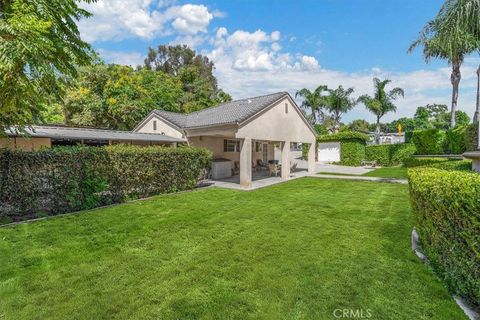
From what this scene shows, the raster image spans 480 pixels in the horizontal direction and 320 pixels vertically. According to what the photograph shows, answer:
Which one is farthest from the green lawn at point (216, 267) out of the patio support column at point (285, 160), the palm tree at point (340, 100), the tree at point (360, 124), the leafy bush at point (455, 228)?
the tree at point (360, 124)

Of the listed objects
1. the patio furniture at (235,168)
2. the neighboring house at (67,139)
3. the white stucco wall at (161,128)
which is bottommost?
the patio furniture at (235,168)

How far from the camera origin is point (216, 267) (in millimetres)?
5047

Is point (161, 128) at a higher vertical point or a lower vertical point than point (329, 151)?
higher

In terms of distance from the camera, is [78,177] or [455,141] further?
[455,141]

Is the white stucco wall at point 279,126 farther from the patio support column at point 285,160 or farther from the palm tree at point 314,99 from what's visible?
the palm tree at point 314,99

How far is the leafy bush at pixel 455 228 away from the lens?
11.1 ft

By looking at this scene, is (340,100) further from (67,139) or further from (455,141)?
(67,139)

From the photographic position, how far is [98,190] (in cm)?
996

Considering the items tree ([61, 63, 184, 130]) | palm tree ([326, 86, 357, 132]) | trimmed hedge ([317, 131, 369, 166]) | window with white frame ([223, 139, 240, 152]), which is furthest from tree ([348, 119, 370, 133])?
tree ([61, 63, 184, 130])

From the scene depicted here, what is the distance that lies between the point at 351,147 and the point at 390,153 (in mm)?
4490

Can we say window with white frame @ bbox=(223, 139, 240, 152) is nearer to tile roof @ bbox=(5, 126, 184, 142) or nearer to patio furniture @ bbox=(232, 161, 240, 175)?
patio furniture @ bbox=(232, 161, 240, 175)

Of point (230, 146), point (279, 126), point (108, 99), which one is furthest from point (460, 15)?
point (108, 99)

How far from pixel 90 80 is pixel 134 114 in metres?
6.11

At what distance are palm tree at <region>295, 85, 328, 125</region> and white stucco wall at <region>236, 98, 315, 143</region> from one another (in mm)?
23375
